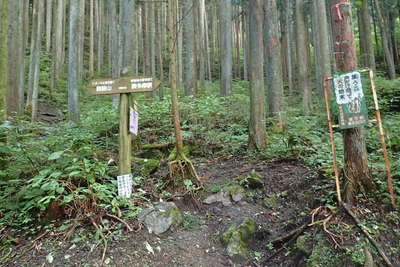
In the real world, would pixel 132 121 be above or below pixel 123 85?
below

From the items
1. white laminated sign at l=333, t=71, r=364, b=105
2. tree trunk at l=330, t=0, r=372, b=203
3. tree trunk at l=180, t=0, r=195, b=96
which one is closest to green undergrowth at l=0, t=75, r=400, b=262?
tree trunk at l=330, t=0, r=372, b=203

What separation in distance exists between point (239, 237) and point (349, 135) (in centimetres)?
185

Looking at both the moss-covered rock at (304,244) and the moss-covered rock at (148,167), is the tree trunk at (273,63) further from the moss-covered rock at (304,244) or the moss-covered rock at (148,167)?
the moss-covered rock at (304,244)

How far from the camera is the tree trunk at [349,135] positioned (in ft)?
10.8

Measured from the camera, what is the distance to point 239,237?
3486 millimetres

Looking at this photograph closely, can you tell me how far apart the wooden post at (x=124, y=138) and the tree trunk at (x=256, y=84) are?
306 cm

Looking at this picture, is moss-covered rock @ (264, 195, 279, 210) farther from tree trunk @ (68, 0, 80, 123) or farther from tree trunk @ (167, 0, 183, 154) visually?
tree trunk @ (68, 0, 80, 123)

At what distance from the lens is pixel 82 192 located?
11.5ft

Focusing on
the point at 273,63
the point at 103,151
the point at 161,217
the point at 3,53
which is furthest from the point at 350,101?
the point at 273,63

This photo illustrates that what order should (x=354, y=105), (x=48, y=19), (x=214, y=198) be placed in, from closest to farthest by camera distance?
(x=354, y=105) → (x=214, y=198) → (x=48, y=19)

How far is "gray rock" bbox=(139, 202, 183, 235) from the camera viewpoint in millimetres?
3414

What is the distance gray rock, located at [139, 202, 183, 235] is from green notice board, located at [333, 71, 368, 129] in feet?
7.75

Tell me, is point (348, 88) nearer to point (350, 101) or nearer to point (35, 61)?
point (350, 101)

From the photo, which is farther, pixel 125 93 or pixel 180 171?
pixel 180 171
